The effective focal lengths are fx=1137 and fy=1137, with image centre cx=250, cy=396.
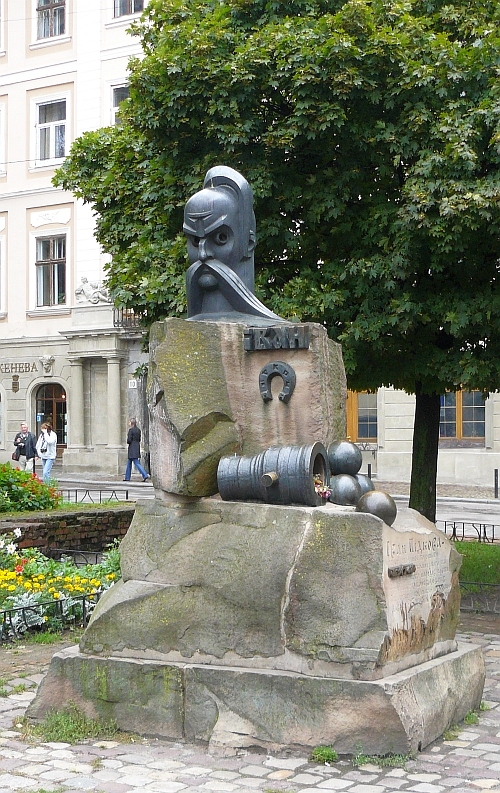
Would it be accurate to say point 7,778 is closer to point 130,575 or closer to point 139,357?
point 130,575

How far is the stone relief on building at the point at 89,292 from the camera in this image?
32469 millimetres

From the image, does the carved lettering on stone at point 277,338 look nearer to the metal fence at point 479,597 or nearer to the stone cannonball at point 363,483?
the stone cannonball at point 363,483

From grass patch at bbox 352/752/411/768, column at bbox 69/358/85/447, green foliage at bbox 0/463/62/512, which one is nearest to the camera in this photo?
grass patch at bbox 352/752/411/768

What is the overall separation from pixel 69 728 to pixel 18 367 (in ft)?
94.6

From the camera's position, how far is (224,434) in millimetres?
7098

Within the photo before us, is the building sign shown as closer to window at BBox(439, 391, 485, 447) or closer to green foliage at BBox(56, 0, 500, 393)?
window at BBox(439, 391, 485, 447)

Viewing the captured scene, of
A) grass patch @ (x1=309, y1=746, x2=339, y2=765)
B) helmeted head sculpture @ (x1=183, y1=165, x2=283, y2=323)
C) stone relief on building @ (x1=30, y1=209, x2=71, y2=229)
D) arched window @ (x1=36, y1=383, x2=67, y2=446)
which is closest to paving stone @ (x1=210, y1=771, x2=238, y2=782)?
grass patch @ (x1=309, y1=746, x2=339, y2=765)

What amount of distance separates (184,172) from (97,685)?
6707 mm

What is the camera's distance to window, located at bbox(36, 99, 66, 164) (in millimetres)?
33906

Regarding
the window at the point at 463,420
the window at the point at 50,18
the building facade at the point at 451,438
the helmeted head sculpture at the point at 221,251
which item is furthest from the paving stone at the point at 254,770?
the window at the point at 50,18

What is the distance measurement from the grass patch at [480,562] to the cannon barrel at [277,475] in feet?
18.8

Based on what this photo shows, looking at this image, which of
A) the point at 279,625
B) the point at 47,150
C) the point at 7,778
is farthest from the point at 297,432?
the point at 47,150

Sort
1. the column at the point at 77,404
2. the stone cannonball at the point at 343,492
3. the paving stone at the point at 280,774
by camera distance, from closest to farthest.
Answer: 1. the paving stone at the point at 280,774
2. the stone cannonball at the point at 343,492
3. the column at the point at 77,404

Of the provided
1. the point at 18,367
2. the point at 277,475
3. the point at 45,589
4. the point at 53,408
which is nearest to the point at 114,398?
the point at 53,408
